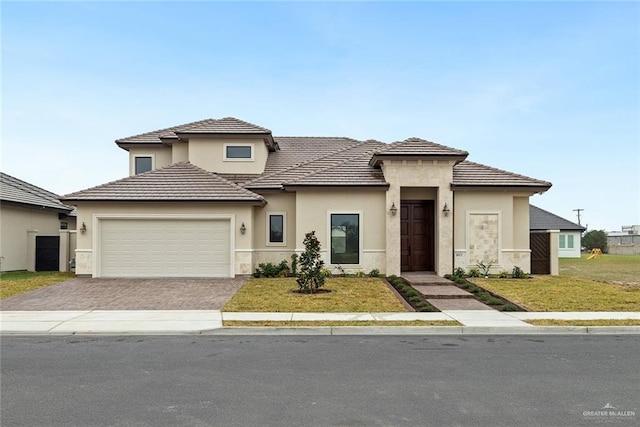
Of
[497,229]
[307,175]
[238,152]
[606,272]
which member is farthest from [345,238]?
[606,272]

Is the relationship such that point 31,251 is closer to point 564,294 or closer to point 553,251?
point 564,294

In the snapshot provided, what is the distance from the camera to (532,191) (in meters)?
19.3

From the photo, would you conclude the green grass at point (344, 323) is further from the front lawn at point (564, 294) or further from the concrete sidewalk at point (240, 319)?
the front lawn at point (564, 294)

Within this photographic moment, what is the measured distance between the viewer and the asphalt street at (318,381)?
5.15 meters

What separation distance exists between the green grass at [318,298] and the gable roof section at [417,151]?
199 inches

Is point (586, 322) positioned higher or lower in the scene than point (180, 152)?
lower

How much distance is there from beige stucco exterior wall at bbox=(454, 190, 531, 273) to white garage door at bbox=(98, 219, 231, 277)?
9494 millimetres

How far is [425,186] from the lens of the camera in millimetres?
18875

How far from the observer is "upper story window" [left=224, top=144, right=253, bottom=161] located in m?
22.4

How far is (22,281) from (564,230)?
1521 inches

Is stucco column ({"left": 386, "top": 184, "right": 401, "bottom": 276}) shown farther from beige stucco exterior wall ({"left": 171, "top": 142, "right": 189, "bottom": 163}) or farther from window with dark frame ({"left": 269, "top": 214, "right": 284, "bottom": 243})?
beige stucco exterior wall ({"left": 171, "top": 142, "right": 189, "bottom": 163})

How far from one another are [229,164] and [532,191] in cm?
1367

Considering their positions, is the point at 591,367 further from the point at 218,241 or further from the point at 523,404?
the point at 218,241

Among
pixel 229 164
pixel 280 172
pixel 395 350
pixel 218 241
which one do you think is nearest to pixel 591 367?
pixel 395 350
